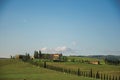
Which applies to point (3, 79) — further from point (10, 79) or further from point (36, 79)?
point (36, 79)

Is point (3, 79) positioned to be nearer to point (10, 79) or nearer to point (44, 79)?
point (10, 79)

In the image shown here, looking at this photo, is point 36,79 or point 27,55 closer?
point 36,79

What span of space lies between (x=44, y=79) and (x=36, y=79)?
1518mm

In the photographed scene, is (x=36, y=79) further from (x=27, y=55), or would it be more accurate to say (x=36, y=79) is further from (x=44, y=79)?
(x=27, y=55)

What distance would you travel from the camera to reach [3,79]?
4947 centimetres

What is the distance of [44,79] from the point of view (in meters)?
49.9

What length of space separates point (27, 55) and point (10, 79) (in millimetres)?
142488

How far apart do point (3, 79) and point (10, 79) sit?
1.30m

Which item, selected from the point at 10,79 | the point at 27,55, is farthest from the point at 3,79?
the point at 27,55

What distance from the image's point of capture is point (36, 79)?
49906mm

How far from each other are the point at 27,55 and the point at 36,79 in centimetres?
14294

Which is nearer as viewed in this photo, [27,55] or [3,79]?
[3,79]

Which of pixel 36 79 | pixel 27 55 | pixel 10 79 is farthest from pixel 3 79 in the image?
pixel 27 55

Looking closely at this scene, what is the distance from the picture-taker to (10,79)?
4978 centimetres
